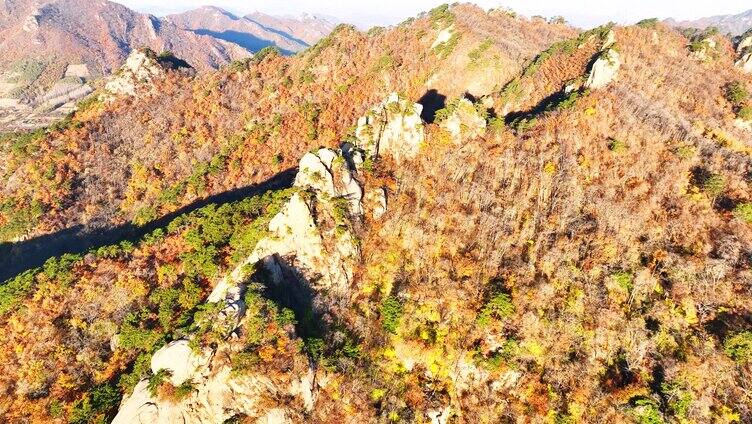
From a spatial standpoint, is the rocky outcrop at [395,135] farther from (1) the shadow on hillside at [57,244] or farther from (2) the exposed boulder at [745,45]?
(2) the exposed boulder at [745,45]

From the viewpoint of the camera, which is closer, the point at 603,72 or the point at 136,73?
the point at 603,72

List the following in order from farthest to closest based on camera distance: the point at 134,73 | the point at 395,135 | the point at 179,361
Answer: the point at 134,73, the point at 395,135, the point at 179,361

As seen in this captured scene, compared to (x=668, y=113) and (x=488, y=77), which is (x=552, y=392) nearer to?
(x=668, y=113)

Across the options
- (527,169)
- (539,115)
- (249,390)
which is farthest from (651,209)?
(249,390)

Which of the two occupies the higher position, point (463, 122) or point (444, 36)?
point (444, 36)

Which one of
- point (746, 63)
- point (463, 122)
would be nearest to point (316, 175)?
point (463, 122)

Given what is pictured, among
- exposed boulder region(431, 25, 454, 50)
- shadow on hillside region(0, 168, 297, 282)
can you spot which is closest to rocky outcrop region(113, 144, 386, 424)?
shadow on hillside region(0, 168, 297, 282)

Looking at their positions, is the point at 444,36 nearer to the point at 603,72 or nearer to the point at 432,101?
the point at 432,101

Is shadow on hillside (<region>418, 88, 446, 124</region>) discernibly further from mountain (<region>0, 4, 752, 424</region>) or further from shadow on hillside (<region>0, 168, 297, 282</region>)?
shadow on hillside (<region>0, 168, 297, 282</region>)
